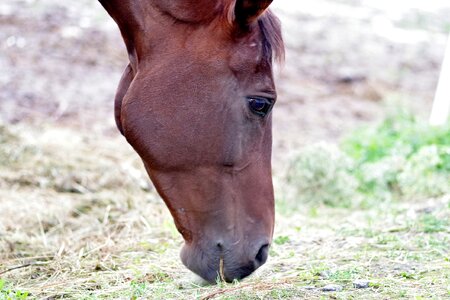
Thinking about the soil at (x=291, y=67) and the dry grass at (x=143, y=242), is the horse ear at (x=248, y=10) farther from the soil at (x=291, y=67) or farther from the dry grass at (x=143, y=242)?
the soil at (x=291, y=67)

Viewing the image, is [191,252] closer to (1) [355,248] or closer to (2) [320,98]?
(1) [355,248]

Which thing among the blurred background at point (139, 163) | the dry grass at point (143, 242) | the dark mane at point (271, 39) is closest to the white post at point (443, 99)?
the blurred background at point (139, 163)

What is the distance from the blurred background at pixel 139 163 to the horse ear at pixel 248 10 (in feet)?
0.84

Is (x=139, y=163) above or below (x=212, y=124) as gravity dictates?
below

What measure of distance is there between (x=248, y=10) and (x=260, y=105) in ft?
1.25

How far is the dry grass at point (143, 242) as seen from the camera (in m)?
3.33

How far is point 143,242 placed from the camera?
13.9 ft

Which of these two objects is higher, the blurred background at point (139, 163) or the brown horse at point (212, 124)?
the brown horse at point (212, 124)

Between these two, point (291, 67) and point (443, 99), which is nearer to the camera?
point (443, 99)

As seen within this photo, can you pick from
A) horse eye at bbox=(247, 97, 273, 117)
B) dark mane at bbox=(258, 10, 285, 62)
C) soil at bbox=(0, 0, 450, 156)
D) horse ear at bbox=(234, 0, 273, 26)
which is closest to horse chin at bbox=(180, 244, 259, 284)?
horse eye at bbox=(247, 97, 273, 117)

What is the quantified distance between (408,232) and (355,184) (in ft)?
5.65

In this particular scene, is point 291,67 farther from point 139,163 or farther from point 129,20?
point 129,20

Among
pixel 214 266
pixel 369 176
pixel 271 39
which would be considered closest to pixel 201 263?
pixel 214 266

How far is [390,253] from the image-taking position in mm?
3895
